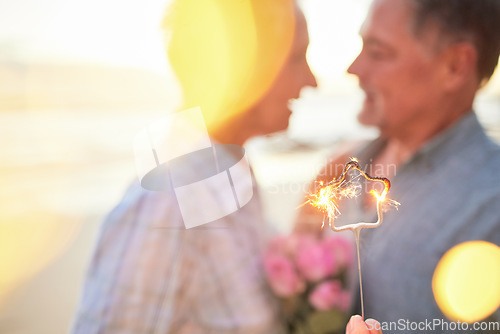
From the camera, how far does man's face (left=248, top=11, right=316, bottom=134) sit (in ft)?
4.01

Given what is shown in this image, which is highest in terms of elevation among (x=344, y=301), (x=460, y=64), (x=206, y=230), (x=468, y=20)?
(x=468, y=20)

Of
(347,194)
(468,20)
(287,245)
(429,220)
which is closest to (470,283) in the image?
(429,220)

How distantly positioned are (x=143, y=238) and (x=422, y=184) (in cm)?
77

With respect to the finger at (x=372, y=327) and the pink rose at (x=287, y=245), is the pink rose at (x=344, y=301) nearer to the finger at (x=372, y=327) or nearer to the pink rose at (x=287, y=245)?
the pink rose at (x=287, y=245)

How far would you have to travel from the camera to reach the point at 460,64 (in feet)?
3.89

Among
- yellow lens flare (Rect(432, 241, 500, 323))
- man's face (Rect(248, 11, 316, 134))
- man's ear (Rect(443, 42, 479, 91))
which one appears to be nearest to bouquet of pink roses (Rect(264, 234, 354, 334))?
yellow lens flare (Rect(432, 241, 500, 323))

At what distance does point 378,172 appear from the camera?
Result: 1.35 m

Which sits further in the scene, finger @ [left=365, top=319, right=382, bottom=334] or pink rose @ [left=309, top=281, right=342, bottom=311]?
pink rose @ [left=309, top=281, right=342, bottom=311]

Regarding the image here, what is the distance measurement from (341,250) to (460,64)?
0.63 meters

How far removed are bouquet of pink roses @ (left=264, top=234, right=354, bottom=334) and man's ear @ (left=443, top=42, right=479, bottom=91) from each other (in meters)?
0.59

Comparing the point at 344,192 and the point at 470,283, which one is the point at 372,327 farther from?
the point at 470,283

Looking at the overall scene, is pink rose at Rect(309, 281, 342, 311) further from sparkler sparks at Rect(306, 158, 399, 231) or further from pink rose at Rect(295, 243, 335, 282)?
sparkler sparks at Rect(306, 158, 399, 231)

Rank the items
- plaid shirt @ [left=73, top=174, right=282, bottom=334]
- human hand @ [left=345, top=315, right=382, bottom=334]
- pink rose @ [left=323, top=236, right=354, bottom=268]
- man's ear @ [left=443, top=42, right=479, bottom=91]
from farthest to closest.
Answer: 1. man's ear @ [left=443, top=42, right=479, bottom=91]
2. pink rose @ [left=323, top=236, right=354, bottom=268]
3. plaid shirt @ [left=73, top=174, right=282, bottom=334]
4. human hand @ [left=345, top=315, right=382, bottom=334]

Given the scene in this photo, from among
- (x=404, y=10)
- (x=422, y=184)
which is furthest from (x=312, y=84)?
(x=422, y=184)
